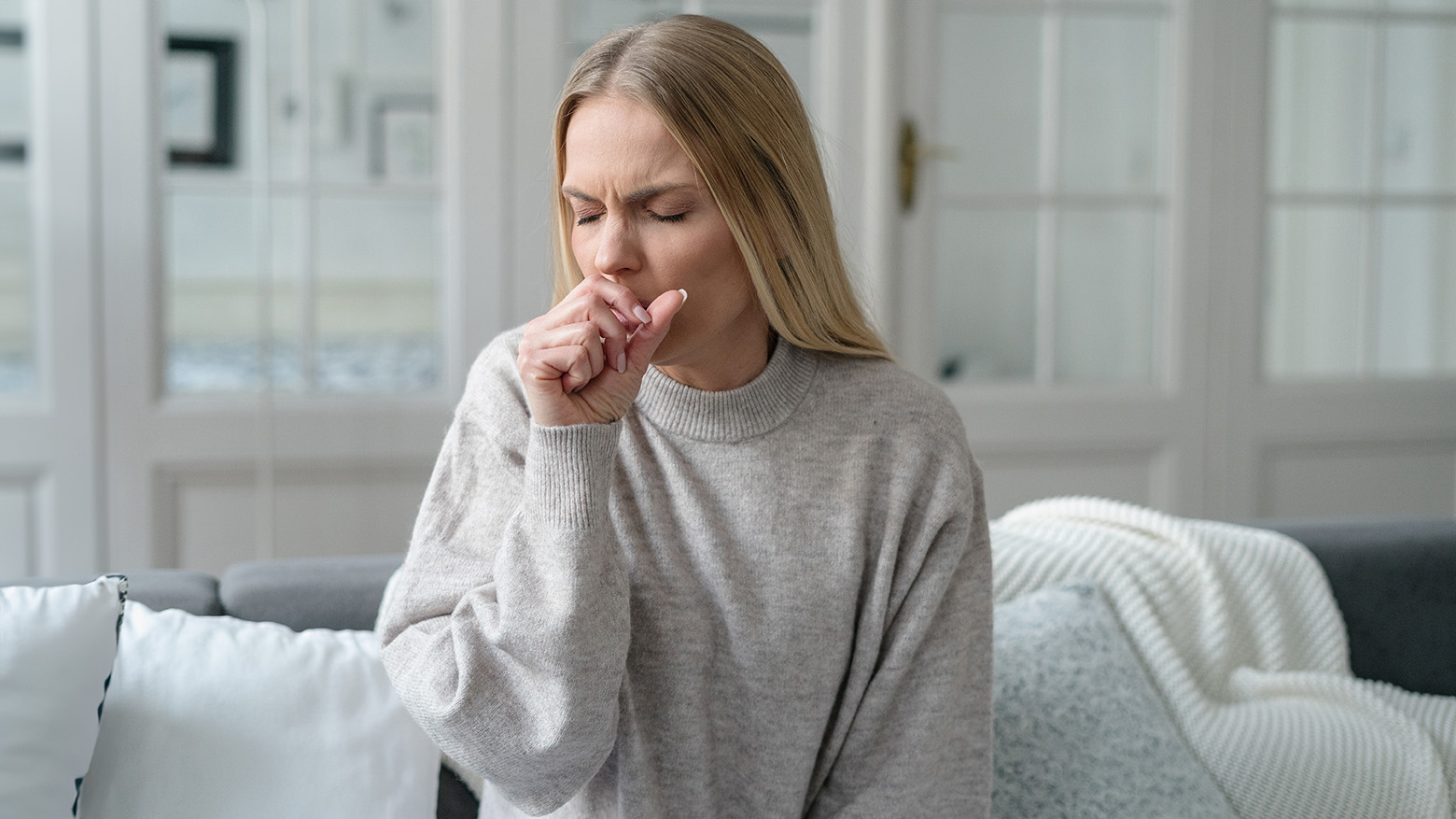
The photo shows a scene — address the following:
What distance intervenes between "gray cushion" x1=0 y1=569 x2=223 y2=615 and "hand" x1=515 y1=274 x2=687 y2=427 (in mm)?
599

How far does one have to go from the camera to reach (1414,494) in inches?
133

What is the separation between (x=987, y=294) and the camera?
3127 millimetres

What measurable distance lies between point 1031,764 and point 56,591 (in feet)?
3.18

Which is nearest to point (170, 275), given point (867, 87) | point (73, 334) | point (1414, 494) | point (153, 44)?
point (73, 334)

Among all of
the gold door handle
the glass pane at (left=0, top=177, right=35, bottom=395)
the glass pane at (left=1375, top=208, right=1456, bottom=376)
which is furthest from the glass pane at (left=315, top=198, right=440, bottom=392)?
the glass pane at (left=1375, top=208, right=1456, bottom=376)

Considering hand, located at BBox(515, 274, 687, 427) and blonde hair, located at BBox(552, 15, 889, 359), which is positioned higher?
blonde hair, located at BBox(552, 15, 889, 359)

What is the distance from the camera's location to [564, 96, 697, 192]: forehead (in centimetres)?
94

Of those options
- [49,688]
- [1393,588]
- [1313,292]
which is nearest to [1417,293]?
[1313,292]

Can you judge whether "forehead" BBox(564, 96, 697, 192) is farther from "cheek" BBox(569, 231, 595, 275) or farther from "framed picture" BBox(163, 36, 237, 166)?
"framed picture" BBox(163, 36, 237, 166)

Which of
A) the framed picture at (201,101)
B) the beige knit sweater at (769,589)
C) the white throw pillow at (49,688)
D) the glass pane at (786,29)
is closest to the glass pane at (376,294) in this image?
the framed picture at (201,101)

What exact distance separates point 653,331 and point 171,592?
2.37 ft

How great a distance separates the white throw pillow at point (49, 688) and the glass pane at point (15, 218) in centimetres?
178

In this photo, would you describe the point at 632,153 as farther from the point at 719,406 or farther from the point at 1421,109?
the point at 1421,109

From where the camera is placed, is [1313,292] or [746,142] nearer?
[746,142]
